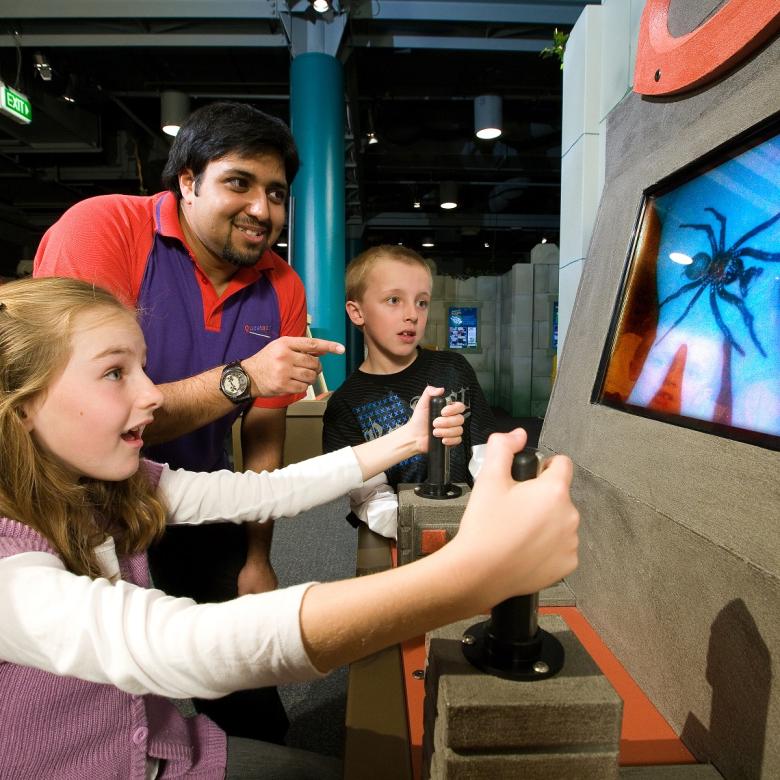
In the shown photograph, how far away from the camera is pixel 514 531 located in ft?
1.52

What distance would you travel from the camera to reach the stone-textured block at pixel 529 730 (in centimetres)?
47

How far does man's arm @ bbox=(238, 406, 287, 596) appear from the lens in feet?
4.36

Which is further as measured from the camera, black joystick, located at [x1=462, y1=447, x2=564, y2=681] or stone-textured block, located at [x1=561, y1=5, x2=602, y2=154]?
stone-textured block, located at [x1=561, y1=5, x2=602, y2=154]

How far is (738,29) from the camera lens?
2.47 feet

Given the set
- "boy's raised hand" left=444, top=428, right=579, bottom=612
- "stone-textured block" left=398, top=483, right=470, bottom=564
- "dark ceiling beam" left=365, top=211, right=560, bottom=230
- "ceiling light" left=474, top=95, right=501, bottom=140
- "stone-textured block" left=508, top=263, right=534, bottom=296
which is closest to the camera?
"boy's raised hand" left=444, top=428, right=579, bottom=612

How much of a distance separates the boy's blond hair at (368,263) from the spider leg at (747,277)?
2.86ft

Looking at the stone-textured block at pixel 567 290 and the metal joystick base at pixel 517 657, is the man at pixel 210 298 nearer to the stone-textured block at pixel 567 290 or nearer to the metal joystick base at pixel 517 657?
the metal joystick base at pixel 517 657

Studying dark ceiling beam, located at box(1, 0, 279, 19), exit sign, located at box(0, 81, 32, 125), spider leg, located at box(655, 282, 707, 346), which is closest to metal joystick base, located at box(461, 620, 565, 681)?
spider leg, located at box(655, 282, 707, 346)

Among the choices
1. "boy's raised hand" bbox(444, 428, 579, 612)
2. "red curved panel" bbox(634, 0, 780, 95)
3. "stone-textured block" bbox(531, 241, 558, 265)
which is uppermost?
"stone-textured block" bbox(531, 241, 558, 265)

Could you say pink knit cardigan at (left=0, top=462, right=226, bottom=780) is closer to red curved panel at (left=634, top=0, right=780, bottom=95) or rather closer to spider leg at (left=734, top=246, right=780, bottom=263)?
spider leg at (left=734, top=246, right=780, bottom=263)

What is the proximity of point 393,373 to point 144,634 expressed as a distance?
3.64 ft

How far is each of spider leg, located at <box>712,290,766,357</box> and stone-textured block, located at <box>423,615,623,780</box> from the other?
46cm

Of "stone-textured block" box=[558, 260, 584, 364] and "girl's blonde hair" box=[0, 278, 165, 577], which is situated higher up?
"stone-textured block" box=[558, 260, 584, 364]

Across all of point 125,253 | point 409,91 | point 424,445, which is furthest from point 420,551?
point 409,91
